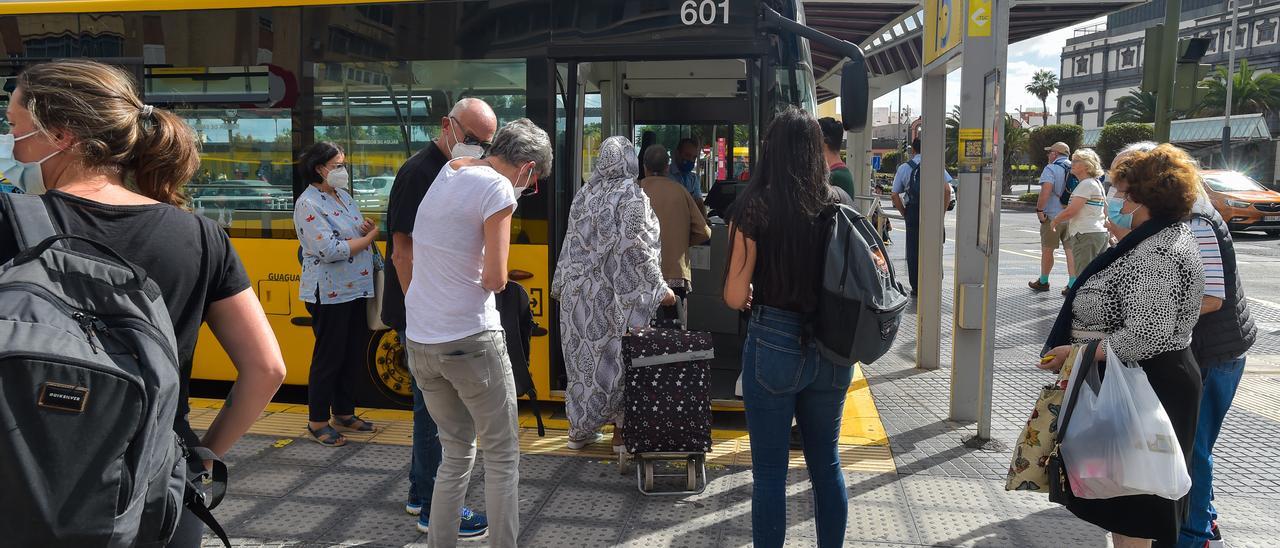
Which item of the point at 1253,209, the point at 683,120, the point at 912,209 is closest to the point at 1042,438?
the point at 683,120

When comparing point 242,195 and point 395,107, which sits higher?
point 395,107

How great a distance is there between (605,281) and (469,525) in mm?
1466

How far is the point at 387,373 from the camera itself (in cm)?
592

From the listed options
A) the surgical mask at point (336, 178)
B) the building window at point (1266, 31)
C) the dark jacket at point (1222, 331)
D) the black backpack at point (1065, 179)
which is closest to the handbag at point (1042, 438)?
the dark jacket at point (1222, 331)

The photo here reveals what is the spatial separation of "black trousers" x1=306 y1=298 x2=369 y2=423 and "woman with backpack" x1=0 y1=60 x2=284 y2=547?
3255 millimetres

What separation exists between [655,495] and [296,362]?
2710 millimetres

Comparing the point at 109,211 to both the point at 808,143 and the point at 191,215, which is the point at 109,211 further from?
the point at 808,143

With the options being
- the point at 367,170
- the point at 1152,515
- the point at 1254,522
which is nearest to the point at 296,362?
the point at 367,170

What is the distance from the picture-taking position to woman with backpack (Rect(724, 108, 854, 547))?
123 inches

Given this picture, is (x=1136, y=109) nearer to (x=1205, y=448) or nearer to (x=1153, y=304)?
(x=1205, y=448)

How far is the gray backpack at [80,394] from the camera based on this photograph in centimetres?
Answer: 140

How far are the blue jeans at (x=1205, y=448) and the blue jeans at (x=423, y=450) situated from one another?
3.04 m

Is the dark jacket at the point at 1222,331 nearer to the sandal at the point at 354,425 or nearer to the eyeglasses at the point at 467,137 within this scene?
the eyeglasses at the point at 467,137

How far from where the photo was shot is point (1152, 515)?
3.13m
